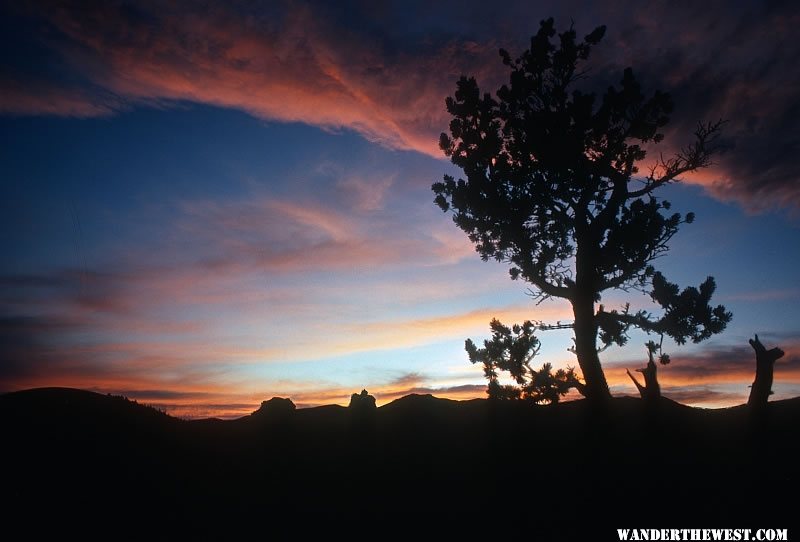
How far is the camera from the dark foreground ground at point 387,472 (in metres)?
10.3

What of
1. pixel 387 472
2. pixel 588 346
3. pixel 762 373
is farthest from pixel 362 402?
pixel 762 373

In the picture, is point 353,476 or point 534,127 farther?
point 534,127

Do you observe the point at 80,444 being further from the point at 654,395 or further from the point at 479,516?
the point at 654,395

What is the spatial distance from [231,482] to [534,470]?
846 cm

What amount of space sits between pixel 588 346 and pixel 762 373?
623cm

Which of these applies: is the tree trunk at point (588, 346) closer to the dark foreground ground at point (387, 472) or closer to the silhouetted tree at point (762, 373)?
the dark foreground ground at point (387, 472)

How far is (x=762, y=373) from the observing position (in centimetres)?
1731

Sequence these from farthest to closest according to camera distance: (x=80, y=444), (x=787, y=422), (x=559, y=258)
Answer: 1. (x=559, y=258)
2. (x=787, y=422)
3. (x=80, y=444)

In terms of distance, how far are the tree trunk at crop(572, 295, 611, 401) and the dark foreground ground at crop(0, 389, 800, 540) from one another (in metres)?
1.83

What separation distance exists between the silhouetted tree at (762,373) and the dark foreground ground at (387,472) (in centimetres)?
81

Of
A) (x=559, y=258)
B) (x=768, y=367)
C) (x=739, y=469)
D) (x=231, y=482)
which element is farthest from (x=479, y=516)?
(x=768, y=367)

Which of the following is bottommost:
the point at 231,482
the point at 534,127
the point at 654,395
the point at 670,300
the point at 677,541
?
the point at 677,541

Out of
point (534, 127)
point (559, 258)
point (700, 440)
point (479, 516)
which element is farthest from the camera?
point (559, 258)

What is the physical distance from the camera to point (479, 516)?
34.8 ft
